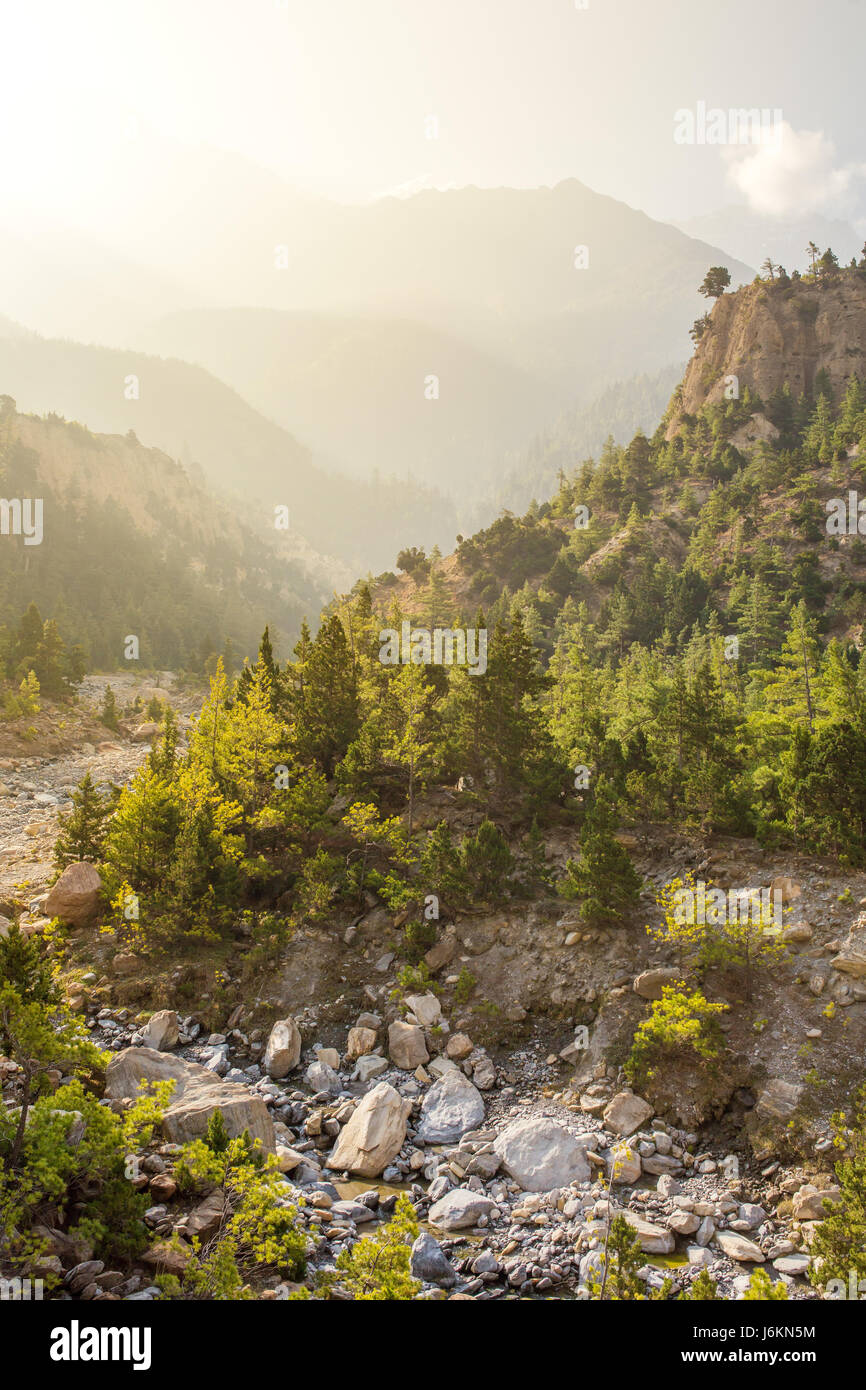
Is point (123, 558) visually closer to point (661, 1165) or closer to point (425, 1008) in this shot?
point (425, 1008)

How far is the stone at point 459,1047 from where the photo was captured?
71.3ft

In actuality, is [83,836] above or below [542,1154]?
above

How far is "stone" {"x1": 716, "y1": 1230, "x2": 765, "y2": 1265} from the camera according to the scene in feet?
45.9

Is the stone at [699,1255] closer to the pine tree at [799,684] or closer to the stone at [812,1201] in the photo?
the stone at [812,1201]

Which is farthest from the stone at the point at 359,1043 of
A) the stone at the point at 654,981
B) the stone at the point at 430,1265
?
the stone at the point at 654,981

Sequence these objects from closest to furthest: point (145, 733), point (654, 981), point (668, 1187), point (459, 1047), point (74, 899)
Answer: point (668, 1187), point (654, 981), point (459, 1047), point (74, 899), point (145, 733)

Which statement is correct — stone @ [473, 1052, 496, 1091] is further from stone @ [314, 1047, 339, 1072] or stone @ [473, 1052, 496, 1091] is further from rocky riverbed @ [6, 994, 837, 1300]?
stone @ [314, 1047, 339, 1072]

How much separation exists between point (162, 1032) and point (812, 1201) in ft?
60.0

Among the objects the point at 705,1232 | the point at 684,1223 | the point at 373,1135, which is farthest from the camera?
the point at 373,1135

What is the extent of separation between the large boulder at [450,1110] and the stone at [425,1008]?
7.72ft

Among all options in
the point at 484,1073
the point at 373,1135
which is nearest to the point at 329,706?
the point at 484,1073

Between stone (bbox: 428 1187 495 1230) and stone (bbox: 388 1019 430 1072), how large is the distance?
18.0ft

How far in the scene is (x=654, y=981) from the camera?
2120cm
